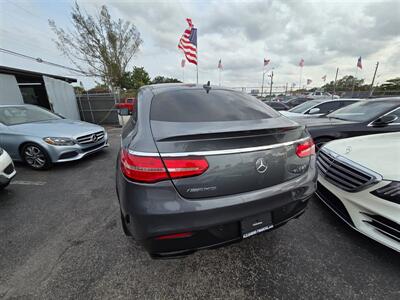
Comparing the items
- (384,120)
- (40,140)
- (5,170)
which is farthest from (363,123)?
(40,140)

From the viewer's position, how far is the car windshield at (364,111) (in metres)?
3.59

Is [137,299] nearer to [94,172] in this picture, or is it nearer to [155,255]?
[155,255]

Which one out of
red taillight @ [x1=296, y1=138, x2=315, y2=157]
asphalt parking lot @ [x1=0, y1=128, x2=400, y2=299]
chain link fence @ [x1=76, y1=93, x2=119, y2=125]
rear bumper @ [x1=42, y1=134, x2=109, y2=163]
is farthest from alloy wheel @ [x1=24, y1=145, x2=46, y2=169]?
chain link fence @ [x1=76, y1=93, x2=119, y2=125]

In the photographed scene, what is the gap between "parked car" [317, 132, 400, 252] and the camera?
1.53m

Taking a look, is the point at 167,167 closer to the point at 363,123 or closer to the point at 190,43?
the point at 363,123

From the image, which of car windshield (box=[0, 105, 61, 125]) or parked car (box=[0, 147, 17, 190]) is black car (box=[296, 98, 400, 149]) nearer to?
parked car (box=[0, 147, 17, 190])

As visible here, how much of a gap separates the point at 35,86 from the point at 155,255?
47.2 feet

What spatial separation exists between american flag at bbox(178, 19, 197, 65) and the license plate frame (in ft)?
34.0

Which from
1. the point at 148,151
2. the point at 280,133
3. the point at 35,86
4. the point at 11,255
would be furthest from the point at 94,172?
the point at 35,86

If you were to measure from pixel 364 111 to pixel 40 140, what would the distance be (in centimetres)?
667

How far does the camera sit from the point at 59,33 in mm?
17172

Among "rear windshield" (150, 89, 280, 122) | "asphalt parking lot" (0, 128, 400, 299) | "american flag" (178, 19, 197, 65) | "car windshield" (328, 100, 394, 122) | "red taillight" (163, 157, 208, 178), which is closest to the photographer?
"red taillight" (163, 157, 208, 178)

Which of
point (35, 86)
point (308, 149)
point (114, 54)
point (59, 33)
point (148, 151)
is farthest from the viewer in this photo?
point (114, 54)

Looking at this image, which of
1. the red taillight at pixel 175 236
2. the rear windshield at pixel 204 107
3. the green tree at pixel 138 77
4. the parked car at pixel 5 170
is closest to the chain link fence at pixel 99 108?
the parked car at pixel 5 170
